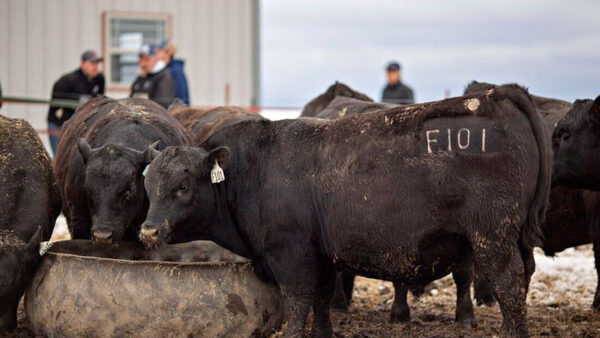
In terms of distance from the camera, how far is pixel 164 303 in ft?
18.3

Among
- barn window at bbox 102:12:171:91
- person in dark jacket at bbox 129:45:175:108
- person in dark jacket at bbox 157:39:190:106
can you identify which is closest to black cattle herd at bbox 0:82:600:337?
person in dark jacket at bbox 129:45:175:108

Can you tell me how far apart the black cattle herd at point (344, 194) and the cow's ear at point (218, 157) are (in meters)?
0.01

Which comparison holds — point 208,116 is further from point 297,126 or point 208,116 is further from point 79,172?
point 297,126

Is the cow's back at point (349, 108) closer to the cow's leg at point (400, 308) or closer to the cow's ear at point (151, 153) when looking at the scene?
the cow's leg at point (400, 308)

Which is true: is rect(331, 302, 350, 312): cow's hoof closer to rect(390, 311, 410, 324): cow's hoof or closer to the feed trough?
rect(390, 311, 410, 324): cow's hoof

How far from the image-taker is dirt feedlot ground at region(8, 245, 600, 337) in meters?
6.60

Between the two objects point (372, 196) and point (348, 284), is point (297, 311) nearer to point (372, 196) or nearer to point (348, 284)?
point (372, 196)

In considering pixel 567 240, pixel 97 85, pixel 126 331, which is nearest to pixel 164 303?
Result: pixel 126 331

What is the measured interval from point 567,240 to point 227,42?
9640 mm

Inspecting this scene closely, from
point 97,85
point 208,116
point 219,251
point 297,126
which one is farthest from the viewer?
point 97,85

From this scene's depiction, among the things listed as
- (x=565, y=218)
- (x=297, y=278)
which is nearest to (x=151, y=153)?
(x=297, y=278)

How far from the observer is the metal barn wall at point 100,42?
15.4 meters

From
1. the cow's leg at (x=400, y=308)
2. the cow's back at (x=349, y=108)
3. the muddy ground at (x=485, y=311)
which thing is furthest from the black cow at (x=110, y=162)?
the cow's leg at (x=400, y=308)

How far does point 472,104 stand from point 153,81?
8.10 m
